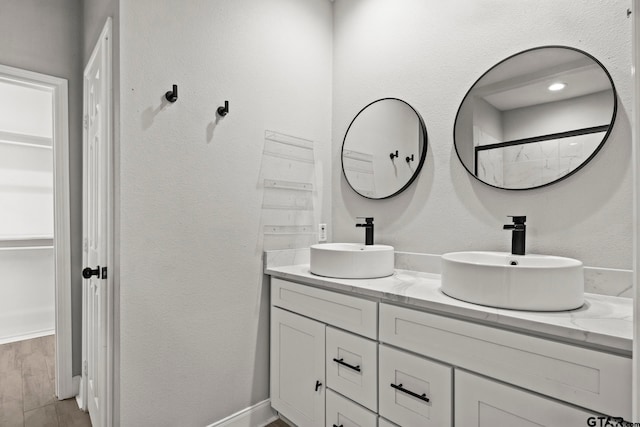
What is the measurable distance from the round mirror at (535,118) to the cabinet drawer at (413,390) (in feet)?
2.81

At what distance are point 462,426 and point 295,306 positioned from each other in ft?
2.92

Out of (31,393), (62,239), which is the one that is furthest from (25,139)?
(31,393)

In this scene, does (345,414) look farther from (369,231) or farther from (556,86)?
(556,86)

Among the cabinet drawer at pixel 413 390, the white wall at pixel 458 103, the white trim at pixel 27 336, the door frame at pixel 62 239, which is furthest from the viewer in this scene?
the white trim at pixel 27 336

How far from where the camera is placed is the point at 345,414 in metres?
1.47

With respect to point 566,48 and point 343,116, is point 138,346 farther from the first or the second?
point 566,48

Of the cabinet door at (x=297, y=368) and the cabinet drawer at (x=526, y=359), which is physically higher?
the cabinet drawer at (x=526, y=359)

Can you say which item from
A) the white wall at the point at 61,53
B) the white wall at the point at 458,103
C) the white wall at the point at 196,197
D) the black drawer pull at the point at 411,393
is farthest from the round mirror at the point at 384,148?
the white wall at the point at 61,53

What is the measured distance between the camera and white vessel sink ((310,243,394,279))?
5.11ft

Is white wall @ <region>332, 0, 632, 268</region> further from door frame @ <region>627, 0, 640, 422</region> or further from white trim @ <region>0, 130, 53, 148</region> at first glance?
white trim @ <region>0, 130, 53, 148</region>

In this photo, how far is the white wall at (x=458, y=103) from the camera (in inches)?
48.9

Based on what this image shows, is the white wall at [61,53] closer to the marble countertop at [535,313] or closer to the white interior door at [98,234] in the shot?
the white interior door at [98,234]

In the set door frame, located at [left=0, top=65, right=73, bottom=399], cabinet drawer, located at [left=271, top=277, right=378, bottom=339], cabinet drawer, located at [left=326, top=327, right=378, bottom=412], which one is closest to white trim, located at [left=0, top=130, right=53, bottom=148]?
door frame, located at [left=0, top=65, right=73, bottom=399]

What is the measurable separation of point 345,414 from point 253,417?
0.64m
